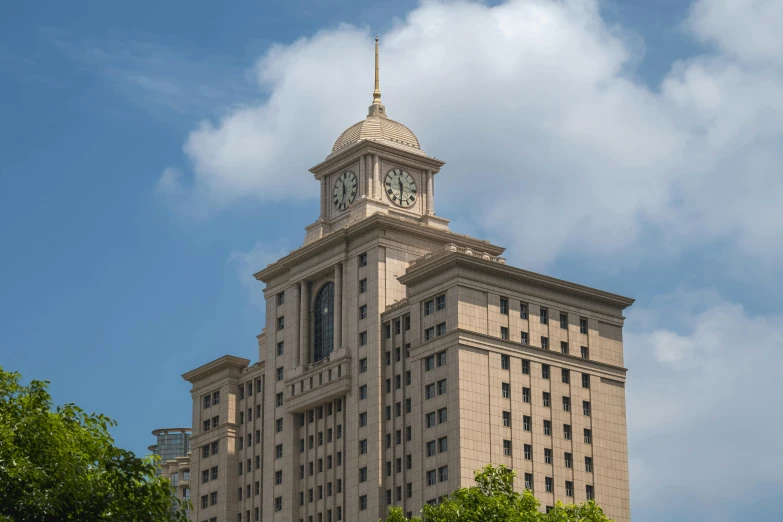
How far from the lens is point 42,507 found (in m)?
64.3

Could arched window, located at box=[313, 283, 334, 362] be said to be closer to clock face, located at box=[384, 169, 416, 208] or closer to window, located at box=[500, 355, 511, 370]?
clock face, located at box=[384, 169, 416, 208]

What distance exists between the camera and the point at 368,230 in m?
142

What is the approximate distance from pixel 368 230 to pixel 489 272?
43.1 ft

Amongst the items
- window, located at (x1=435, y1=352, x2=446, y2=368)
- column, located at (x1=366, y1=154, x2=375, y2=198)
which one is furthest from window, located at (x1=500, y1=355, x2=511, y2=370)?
column, located at (x1=366, y1=154, x2=375, y2=198)

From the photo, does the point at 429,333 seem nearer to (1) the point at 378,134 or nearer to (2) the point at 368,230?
(2) the point at 368,230

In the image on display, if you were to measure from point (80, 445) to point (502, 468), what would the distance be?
4513cm

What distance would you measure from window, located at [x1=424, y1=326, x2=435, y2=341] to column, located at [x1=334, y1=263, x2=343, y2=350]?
11399mm

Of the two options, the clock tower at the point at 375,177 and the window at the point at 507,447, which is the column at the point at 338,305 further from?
the window at the point at 507,447

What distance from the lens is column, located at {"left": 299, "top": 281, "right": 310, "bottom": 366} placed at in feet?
490

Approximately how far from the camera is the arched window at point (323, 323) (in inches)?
5787

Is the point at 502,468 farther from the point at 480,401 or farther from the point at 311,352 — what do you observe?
the point at 311,352

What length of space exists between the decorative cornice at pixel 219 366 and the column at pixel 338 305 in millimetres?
17559

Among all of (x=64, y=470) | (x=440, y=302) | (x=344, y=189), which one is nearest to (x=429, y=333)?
(x=440, y=302)

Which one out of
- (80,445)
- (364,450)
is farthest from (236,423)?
(80,445)
